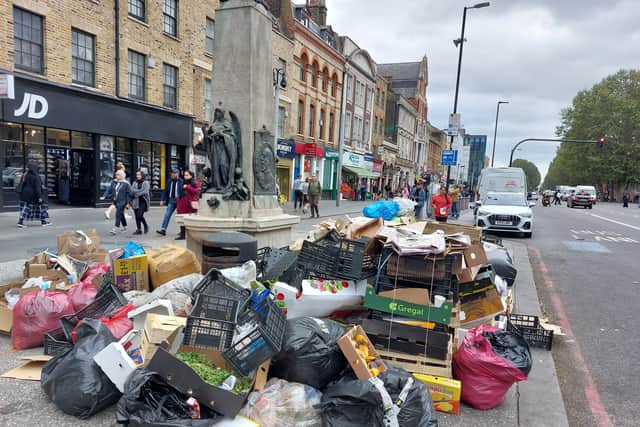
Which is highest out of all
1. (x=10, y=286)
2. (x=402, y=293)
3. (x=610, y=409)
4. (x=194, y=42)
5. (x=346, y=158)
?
(x=194, y=42)

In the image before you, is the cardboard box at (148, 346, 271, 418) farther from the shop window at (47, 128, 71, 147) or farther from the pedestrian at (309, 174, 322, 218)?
the shop window at (47, 128, 71, 147)

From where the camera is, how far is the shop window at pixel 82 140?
611 inches

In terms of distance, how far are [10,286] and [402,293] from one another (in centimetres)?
442

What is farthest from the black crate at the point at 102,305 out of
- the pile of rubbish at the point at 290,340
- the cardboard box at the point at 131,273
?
the cardboard box at the point at 131,273

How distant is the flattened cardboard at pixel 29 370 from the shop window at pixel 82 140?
1432cm

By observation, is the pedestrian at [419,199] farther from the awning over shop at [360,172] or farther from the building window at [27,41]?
the awning over shop at [360,172]

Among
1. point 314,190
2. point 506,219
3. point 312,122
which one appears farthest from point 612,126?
point 314,190

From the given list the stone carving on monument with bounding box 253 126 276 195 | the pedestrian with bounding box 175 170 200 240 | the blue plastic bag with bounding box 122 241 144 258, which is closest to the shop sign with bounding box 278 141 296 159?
the pedestrian with bounding box 175 170 200 240

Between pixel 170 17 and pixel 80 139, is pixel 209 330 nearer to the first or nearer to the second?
pixel 80 139

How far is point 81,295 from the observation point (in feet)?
13.7

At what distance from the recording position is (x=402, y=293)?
3.60 m

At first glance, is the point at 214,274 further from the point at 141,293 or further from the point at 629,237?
the point at 629,237

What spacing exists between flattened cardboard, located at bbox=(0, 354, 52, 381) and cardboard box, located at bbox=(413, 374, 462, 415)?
3.12m

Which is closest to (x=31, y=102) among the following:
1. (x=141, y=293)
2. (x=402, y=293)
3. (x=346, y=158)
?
(x=141, y=293)
